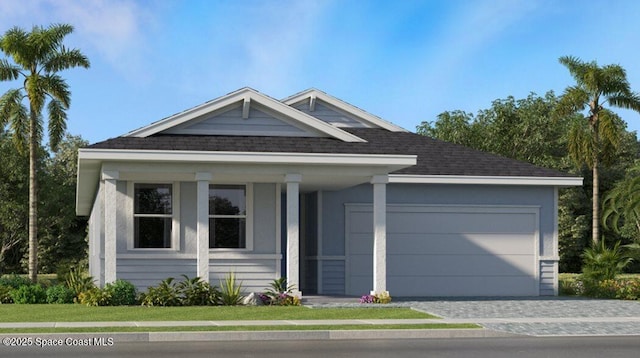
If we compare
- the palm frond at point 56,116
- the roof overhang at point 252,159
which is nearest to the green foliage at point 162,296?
the roof overhang at point 252,159

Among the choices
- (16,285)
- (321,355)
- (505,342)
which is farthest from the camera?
(16,285)

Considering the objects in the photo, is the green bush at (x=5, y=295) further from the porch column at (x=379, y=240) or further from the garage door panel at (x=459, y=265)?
the garage door panel at (x=459, y=265)

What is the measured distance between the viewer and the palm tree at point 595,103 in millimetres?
43562

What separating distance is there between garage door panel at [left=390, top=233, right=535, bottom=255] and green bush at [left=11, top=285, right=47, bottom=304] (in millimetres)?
9149

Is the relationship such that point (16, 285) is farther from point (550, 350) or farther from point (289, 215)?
point (550, 350)

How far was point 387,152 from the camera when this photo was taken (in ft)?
79.2

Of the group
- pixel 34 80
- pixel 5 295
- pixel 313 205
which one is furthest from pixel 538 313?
pixel 34 80

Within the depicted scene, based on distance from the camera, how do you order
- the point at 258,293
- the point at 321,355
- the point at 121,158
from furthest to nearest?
1. the point at 258,293
2. the point at 121,158
3. the point at 321,355

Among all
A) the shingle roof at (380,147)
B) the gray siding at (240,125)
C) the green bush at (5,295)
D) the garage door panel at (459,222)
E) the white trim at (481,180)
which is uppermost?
the gray siding at (240,125)

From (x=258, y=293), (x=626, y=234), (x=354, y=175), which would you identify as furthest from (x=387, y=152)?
(x=626, y=234)

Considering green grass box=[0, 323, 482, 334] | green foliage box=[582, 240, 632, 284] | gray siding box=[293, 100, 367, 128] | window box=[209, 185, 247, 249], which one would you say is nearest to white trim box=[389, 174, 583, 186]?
green foliage box=[582, 240, 632, 284]

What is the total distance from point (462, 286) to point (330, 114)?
22.2 ft

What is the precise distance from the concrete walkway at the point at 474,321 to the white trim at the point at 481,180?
4055mm

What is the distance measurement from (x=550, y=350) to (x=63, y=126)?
92.3ft
